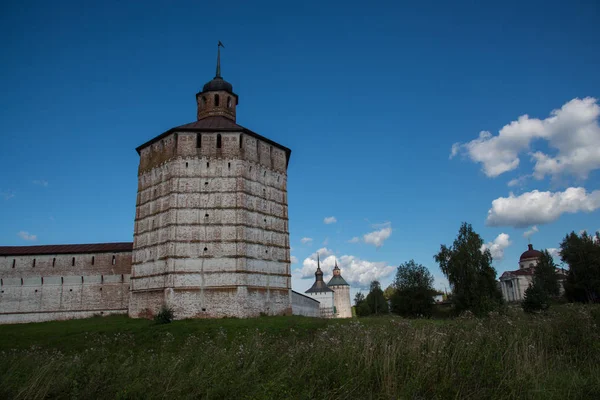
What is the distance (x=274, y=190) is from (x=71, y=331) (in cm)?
1649

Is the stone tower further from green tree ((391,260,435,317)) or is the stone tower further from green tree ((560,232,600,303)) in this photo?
green tree ((560,232,600,303))

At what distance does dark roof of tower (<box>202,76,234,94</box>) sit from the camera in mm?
35562

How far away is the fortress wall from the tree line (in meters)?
26.8

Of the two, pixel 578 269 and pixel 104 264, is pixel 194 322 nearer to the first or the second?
pixel 104 264

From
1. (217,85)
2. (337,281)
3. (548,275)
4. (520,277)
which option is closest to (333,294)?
(337,281)

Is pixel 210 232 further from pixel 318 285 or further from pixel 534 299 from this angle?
pixel 318 285

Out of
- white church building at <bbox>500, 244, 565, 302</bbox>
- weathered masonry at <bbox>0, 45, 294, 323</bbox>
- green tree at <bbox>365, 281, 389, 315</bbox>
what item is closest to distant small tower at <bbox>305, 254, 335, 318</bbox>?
green tree at <bbox>365, 281, 389, 315</bbox>

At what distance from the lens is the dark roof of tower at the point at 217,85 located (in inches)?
1400

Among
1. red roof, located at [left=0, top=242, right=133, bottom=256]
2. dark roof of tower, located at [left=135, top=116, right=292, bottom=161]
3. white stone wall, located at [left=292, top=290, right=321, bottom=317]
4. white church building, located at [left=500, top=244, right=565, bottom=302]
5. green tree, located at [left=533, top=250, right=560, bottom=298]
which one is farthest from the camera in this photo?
white church building, located at [left=500, top=244, right=565, bottom=302]

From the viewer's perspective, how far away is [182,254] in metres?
28.5

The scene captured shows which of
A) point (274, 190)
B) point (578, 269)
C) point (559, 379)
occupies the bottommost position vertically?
point (559, 379)

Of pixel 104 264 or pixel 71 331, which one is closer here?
pixel 71 331

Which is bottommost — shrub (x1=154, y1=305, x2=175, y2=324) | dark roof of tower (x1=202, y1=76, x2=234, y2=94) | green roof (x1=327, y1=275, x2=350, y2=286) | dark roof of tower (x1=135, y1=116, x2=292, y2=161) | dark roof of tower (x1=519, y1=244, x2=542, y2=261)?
shrub (x1=154, y1=305, x2=175, y2=324)

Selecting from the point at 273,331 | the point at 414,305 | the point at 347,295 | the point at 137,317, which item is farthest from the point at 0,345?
the point at 347,295
